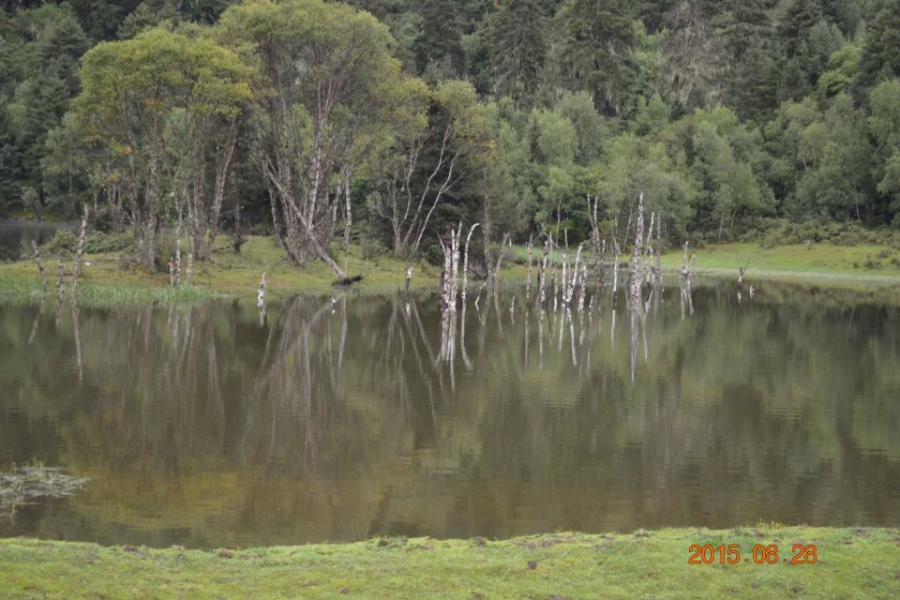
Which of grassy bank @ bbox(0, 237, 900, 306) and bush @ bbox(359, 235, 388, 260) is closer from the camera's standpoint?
grassy bank @ bbox(0, 237, 900, 306)

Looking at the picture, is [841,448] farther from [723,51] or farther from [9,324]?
[723,51]

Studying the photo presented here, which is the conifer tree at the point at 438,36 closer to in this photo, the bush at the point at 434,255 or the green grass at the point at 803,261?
the green grass at the point at 803,261

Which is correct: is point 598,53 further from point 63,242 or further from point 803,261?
point 63,242

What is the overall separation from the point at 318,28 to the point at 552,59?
85.0m

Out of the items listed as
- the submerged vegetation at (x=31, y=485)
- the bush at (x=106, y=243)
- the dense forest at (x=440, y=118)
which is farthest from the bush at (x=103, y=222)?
the submerged vegetation at (x=31, y=485)

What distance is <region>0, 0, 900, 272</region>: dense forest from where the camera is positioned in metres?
67.1

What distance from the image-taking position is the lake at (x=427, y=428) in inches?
680

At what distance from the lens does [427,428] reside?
24.9m

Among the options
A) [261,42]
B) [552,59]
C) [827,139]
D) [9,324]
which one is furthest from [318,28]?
[552,59]

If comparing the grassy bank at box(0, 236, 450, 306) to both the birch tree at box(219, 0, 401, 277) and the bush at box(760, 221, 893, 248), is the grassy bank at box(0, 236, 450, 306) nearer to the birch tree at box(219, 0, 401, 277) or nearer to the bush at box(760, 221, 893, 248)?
the birch tree at box(219, 0, 401, 277)

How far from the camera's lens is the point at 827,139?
382 feet

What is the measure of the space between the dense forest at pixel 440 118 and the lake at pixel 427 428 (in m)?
23.1
